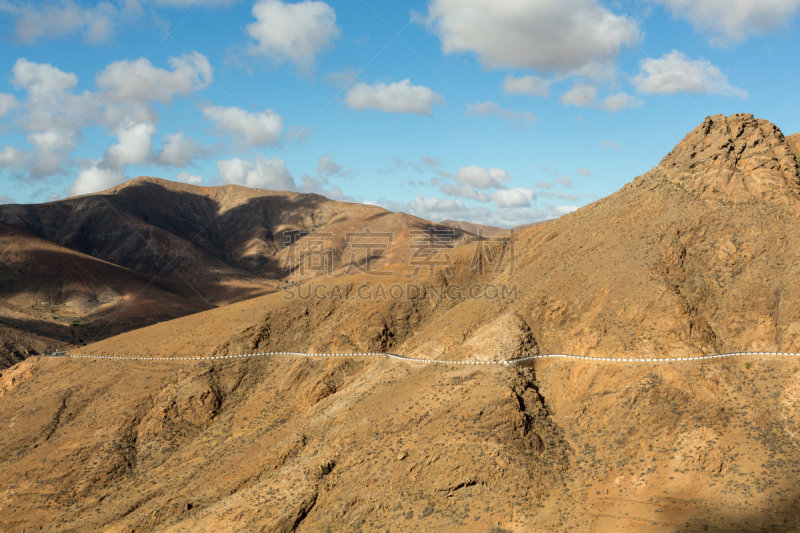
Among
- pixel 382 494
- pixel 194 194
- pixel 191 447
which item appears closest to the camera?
pixel 382 494

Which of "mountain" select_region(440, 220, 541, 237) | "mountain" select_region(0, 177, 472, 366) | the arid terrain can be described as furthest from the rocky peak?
"mountain" select_region(440, 220, 541, 237)

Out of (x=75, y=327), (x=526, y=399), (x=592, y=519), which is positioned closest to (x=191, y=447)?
(x=526, y=399)

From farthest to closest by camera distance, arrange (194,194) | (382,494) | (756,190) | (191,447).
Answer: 1. (194,194)
2. (191,447)
3. (756,190)
4. (382,494)

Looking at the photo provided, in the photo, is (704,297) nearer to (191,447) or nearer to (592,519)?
(592,519)

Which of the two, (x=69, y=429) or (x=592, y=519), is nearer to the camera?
(x=592, y=519)

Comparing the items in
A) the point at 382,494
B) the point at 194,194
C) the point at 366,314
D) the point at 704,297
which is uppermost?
the point at 194,194

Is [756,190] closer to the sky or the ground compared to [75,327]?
closer to the sky

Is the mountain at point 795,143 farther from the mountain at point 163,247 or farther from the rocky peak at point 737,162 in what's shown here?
the mountain at point 163,247

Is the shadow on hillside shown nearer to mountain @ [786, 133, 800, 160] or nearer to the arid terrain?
the arid terrain

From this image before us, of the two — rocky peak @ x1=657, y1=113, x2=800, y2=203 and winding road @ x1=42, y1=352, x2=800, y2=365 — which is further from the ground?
rocky peak @ x1=657, y1=113, x2=800, y2=203
